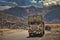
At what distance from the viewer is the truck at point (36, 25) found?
10.9ft

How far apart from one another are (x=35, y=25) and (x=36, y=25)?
0.02 metres

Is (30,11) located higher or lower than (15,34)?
higher

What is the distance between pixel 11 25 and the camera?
3.36 meters

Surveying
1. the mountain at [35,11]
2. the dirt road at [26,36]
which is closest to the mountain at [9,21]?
the mountain at [35,11]

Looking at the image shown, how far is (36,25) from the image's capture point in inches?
132

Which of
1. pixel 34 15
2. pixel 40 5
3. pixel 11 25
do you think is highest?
pixel 40 5

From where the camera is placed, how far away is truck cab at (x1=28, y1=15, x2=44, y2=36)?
3.31 m

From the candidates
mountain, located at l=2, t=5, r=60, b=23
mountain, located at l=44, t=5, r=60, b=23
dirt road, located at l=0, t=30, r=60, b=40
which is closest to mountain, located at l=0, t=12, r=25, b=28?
mountain, located at l=2, t=5, r=60, b=23

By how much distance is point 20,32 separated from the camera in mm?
3301

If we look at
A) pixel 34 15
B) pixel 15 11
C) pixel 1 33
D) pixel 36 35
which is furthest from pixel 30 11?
pixel 1 33

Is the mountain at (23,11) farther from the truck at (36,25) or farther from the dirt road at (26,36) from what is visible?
the dirt road at (26,36)

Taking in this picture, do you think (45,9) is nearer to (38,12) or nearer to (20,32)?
(38,12)

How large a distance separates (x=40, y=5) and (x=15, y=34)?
0.87 meters

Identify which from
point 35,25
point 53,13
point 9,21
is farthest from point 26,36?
point 53,13
